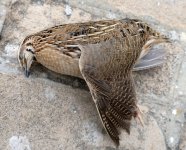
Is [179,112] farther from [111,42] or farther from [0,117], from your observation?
[0,117]

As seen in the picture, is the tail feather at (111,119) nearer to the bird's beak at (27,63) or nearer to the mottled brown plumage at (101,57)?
the mottled brown plumage at (101,57)

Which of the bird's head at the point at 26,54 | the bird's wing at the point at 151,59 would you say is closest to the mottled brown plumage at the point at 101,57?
the bird's head at the point at 26,54

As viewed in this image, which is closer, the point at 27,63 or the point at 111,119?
the point at 111,119

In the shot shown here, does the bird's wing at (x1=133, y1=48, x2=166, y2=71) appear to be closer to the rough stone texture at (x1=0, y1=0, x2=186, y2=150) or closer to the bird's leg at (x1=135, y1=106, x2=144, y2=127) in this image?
the rough stone texture at (x1=0, y1=0, x2=186, y2=150)

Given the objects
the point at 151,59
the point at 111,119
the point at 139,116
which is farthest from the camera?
the point at 151,59

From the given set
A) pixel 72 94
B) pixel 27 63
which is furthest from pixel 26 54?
pixel 72 94

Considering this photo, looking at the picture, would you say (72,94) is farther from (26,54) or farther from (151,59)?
(151,59)

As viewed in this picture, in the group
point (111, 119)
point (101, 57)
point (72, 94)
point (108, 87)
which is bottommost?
point (72, 94)
